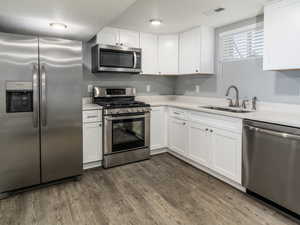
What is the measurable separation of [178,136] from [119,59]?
165cm

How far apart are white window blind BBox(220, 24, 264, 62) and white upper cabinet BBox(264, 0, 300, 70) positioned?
458mm

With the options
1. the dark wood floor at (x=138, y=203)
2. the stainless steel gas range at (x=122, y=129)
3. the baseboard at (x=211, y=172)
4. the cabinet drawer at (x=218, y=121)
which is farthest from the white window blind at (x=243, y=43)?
the dark wood floor at (x=138, y=203)

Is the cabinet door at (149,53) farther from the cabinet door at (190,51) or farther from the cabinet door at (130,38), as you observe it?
the cabinet door at (190,51)

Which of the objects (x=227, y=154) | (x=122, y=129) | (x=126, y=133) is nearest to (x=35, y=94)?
(x=122, y=129)

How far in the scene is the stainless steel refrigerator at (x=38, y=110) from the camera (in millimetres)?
2234

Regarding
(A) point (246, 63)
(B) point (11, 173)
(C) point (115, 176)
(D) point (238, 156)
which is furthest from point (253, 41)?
(B) point (11, 173)

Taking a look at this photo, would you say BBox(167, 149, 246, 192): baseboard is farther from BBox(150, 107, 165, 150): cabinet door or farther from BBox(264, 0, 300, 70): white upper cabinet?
BBox(264, 0, 300, 70): white upper cabinet

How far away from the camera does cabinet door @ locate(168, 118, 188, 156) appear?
333 centimetres

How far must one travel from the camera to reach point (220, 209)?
6.95 feet

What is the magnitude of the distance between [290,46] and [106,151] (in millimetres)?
2718

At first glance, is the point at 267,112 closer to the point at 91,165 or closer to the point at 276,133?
the point at 276,133

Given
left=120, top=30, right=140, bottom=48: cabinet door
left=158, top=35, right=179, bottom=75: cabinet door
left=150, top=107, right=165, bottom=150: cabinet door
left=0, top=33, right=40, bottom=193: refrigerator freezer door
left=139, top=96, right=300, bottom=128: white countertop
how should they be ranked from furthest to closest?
left=158, top=35, right=179, bottom=75: cabinet door
left=150, top=107, right=165, bottom=150: cabinet door
left=120, top=30, right=140, bottom=48: cabinet door
left=0, top=33, right=40, bottom=193: refrigerator freezer door
left=139, top=96, right=300, bottom=128: white countertop

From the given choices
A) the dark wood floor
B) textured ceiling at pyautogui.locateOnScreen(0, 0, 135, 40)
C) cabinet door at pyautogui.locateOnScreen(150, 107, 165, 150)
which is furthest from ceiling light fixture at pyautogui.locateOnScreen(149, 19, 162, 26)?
the dark wood floor

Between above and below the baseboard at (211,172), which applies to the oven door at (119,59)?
above
